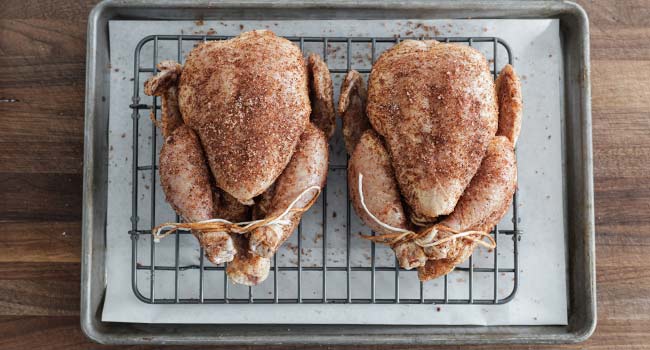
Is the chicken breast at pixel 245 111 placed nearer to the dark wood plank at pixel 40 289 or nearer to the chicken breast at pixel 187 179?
the chicken breast at pixel 187 179

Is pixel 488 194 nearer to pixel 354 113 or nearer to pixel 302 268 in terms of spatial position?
pixel 354 113

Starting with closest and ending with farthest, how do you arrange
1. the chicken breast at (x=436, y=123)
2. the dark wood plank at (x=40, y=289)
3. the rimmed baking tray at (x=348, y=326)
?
1. the chicken breast at (x=436, y=123)
2. the rimmed baking tray at (x=348, y=326)
3. the dark wood plank at (x=40, y=289)

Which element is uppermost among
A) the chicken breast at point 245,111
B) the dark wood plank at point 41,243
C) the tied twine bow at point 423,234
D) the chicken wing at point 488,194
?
the chicken breast at point 245,111

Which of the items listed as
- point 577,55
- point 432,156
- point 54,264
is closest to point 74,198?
point 54,264

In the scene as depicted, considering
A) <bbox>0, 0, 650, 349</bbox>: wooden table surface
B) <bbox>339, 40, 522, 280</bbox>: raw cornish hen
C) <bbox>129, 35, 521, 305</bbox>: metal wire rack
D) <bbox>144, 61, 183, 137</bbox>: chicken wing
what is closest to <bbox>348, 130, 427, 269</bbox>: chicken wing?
<bbox>339, 40, 522, 280</bbox>: raw cornish hen

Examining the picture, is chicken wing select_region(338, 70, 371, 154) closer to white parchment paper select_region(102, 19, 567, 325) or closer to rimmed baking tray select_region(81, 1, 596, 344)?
white parchment paper select_region(102, 19, 567, 325)

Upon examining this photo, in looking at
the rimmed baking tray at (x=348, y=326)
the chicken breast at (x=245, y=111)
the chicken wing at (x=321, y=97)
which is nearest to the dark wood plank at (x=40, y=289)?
the rimmed baking tray at (x=348, y=326)
